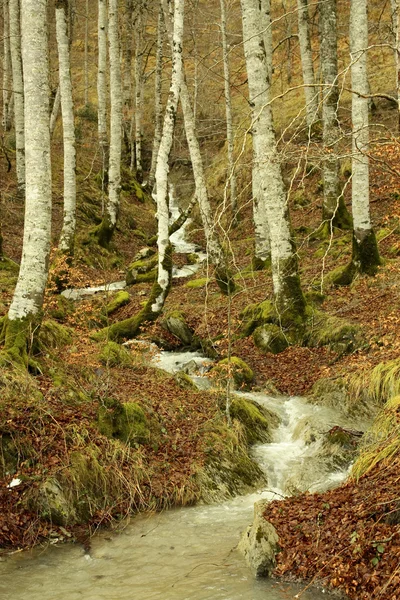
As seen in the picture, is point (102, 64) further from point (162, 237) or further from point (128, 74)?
point (162, 237)

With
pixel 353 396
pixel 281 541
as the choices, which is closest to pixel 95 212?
pixel 353 396

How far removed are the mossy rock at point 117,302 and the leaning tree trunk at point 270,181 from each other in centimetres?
433

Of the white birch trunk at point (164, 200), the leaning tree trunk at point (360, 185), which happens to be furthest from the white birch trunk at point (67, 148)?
the leaning tree trunk at point (360, 185)

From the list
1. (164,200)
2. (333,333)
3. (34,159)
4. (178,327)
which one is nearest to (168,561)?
(34,159)

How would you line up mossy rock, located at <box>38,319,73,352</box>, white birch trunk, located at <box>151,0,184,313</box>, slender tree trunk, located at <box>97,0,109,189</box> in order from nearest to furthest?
mossy rock, located at <box>38,319,73,352</box>, white birch trunk, located at <box>151,0,184,313</box>, slender tree trunk, located at <box>97,0,109,189</box>

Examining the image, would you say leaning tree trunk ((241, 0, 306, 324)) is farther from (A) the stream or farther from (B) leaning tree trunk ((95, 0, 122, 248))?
(B) leaning tree trunk ((95, 0, 122, 248))

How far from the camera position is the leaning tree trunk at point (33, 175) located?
6855mm

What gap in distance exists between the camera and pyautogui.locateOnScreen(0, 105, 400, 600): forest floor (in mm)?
4227

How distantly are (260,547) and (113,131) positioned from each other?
14.0 metres

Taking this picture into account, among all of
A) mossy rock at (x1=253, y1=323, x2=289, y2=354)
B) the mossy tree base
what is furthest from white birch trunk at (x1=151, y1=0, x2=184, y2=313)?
the mossy tree base

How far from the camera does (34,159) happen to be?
6883 mm

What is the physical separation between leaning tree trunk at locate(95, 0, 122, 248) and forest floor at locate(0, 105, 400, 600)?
4.27 m

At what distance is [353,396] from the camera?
26.4 ft

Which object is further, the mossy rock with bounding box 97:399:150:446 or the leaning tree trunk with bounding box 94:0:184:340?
the leaning tree trunk with bounding box 94:0:184:340
